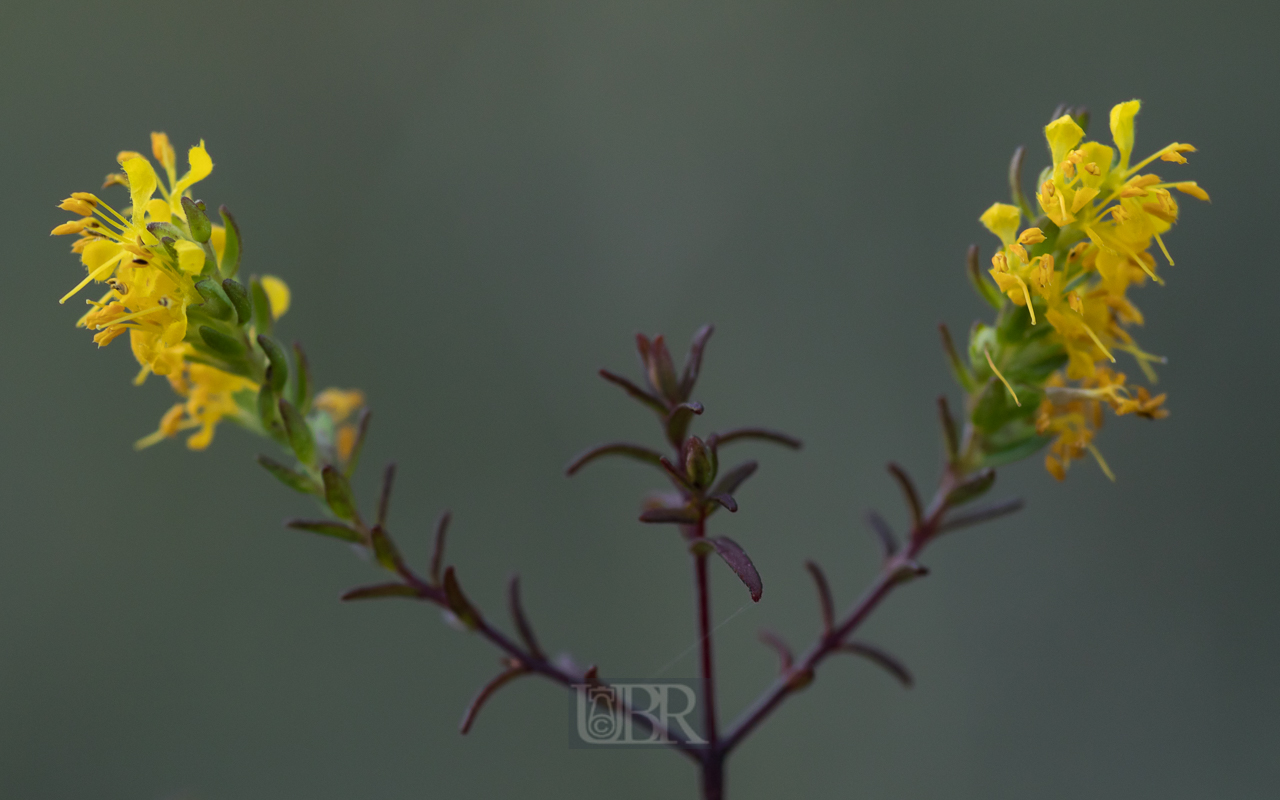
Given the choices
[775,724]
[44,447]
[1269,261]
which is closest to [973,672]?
[775,724]

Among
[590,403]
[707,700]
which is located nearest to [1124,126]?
[707,700]

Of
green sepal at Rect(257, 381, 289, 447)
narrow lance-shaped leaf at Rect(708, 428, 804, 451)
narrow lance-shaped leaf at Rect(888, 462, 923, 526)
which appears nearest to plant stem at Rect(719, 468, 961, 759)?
narrow lance-shaped leaf at Rect(888, 462, 923, 526)

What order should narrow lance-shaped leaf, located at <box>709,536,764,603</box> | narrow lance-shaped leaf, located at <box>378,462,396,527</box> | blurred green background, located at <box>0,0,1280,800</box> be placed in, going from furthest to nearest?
blurred green background, located at <box>0,0,1280,800</box> < narrow lance-shaped leaf, located at <box>378,462,396,527</box> < narrow lance-shaped leaf, located at <box>709,536,764,603</box>

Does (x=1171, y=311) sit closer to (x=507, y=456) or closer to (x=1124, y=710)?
(x=1124, y=710)

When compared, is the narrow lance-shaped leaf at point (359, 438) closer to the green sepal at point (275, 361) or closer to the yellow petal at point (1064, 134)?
the green sepal at point (275, 361)

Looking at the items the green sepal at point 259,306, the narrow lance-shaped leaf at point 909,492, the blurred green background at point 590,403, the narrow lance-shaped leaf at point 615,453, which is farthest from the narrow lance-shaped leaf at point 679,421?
the blurred green background at point 590,403

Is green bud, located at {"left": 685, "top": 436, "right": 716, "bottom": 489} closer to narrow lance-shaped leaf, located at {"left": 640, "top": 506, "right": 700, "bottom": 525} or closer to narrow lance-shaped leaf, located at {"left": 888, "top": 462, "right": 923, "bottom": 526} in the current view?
narrow lance-shaped leaf, located at {"left": 640, "top": 506, "right": 700, "bottom": 525}

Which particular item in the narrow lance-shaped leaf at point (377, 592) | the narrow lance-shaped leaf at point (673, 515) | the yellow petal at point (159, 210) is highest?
the yellow petal at point (159, 210)
